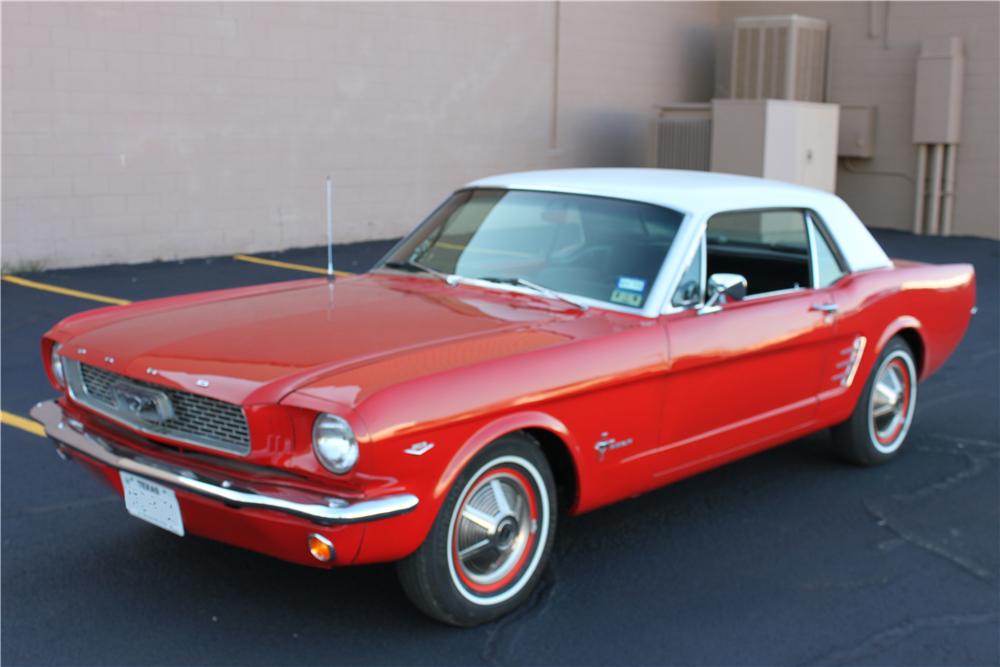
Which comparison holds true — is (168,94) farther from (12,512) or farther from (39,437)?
(12,512)

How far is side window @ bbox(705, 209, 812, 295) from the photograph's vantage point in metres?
5.13

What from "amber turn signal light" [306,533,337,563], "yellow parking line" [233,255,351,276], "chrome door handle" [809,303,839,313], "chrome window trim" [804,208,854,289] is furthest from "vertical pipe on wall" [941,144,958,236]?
"amber turn signal light" [306,533,337,563]

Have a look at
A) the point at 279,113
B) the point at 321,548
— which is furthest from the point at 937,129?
the point at 321,548

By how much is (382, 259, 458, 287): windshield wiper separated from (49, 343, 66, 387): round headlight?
1518 mm

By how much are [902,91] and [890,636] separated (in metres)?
13.9

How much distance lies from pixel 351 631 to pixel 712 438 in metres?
1.64

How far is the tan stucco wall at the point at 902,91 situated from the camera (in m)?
15.2

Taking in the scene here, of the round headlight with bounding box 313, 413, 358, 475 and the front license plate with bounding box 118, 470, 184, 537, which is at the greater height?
the round headlight with bounding box 313, 413, 358, 475

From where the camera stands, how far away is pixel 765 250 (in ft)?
17.7

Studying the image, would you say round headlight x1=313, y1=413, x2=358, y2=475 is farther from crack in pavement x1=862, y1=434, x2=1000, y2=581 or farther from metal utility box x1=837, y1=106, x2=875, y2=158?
metal utility box x1=837, y1=106, x2=875, y2=158

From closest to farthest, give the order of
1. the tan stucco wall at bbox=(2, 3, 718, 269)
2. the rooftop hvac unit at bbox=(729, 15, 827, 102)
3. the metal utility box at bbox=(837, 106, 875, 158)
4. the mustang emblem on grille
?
the mustang emblem on grille < the tan stucco wall at bbox=(2, 3, 718, 269) < the rooftop hvac unit at bbox=(729, 15, 827, 102) < the metal utility box at bbox=(837, 106, 875, 158)

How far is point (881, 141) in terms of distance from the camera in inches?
642

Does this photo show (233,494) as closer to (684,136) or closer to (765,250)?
(765,250)

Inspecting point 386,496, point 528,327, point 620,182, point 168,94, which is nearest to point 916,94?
point 168,94
